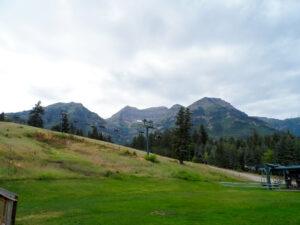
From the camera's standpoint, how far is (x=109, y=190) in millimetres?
53750

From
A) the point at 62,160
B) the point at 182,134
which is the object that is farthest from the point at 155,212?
the point at 182,134

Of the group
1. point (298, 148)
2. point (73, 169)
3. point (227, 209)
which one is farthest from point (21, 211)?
point (298, 148)

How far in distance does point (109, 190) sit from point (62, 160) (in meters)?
24.0

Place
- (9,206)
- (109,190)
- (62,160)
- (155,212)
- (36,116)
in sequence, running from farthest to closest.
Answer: (36,116), (62,160), (109,190), (155,212), (9,206)

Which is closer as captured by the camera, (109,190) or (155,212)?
(155,212)

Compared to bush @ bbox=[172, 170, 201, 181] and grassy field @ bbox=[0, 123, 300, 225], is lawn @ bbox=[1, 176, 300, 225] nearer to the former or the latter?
grassy field @ bbox=[0, 123, 300, 225]

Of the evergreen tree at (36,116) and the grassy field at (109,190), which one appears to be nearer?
the grassy field at (109,190)

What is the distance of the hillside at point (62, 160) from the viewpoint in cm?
6375

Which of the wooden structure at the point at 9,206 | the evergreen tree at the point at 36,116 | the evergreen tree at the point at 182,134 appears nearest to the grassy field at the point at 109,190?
the wooden structure at the point at 9,206

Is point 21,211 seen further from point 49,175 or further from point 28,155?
point 28,155

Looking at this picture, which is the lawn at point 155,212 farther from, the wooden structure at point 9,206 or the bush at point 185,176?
the bush at point 185,176

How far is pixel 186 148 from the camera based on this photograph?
10081 centimetres

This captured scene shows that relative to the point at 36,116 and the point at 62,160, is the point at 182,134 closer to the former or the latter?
the point at 62,160

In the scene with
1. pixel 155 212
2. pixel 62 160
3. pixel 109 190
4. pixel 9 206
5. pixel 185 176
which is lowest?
pixel 155 212
